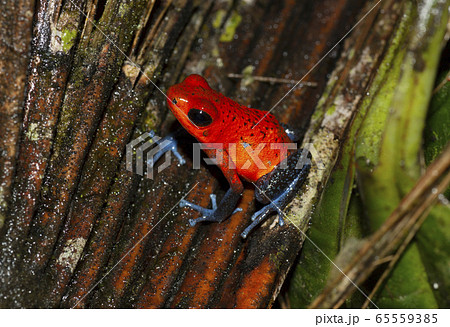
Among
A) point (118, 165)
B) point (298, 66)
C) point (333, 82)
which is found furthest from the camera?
point (298, 66)

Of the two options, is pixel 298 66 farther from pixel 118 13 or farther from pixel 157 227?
pixel 157 227

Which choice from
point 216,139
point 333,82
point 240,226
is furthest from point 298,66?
point 240,226

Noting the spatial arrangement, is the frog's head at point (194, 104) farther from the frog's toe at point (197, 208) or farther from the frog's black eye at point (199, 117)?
the frog's toe at point (197, 208)

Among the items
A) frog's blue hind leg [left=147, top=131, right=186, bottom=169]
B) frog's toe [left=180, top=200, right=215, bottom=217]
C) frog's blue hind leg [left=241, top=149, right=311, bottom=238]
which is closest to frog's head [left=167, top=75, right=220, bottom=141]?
frog's blue hind leg [left=147, top=131, right=186, bottom=169]

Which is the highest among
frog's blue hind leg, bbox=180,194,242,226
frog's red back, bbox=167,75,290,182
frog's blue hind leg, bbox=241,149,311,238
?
frog's red back, bbox=167,75,290,182

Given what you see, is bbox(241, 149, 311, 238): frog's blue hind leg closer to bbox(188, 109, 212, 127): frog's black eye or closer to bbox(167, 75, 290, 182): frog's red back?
bbox(167, 75, 290, 182): frog's red back

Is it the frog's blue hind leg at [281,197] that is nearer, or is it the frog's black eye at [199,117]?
the frog's black eye at [199,117]

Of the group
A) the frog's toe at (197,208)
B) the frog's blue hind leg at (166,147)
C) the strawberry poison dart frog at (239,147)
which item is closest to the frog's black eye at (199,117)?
the strawberry poison dart frog at (239,147)
